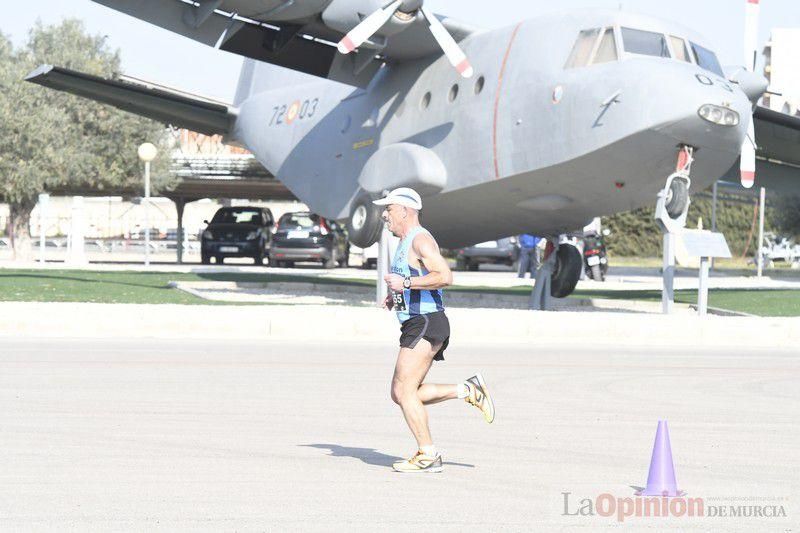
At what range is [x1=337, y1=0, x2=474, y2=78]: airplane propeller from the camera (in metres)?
18.7

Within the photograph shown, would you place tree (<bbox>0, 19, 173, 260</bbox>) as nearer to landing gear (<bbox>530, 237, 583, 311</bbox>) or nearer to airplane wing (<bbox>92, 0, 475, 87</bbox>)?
airplane wing (<bbox>92, 0, 475, 87</bbox>)

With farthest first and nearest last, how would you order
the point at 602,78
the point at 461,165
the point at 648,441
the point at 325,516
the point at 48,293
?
the point at 48,293 → the point at 461,165 → the point at 602,78 → the point at 648,441 → the point at 325,516

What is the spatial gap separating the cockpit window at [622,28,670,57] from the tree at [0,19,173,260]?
1190 inches

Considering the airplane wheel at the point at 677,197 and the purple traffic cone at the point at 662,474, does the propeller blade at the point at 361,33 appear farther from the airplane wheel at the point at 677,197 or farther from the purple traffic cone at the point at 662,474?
the purple traffic cone at the point at 662,474

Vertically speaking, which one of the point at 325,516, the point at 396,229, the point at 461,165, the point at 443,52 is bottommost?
the point at 325,516

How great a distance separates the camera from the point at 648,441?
8602 mm

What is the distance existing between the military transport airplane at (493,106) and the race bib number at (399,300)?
1008 cm

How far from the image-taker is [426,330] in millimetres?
7414

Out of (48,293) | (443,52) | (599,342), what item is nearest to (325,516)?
(599,342)

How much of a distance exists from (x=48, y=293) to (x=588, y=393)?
536 inches

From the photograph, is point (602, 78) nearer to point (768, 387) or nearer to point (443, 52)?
point (443, 52)

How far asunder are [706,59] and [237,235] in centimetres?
3069

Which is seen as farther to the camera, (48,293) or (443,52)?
(48,293)

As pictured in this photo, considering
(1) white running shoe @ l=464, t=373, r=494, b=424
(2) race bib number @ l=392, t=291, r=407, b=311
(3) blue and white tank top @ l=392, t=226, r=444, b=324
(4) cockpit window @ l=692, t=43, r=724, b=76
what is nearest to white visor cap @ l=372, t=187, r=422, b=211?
(3) blue and white tank top @ l=392, t=226, r=444, b=324
